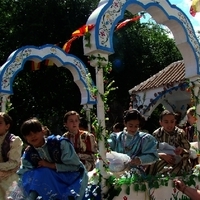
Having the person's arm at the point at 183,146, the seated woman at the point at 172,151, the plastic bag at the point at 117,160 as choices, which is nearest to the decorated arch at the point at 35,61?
the seated woman at the point at 172,151

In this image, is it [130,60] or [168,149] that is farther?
[130,60]

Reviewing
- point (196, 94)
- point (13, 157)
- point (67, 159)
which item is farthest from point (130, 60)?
point (67, 159)

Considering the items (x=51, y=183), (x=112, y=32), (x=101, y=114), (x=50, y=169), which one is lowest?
(x=51, y=183)

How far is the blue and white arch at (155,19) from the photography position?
432 centimetres

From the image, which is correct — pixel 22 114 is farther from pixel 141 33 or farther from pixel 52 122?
pixel 141 33

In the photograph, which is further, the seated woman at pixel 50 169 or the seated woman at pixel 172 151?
the seated woman at pixel 172 151

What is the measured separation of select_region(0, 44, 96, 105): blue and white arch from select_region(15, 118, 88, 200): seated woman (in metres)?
3.34

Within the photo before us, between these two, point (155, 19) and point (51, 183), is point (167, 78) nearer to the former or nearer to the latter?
point (155, 19)

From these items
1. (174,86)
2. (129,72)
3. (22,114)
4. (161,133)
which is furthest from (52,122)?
(161,133)

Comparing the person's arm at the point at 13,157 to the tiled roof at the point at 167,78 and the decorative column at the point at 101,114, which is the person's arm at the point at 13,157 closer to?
the decorative column at the point at 101,114

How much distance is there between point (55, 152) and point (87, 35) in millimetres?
1335

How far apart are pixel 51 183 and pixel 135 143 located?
1.31m

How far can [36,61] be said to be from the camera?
8219 mm

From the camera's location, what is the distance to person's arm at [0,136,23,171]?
195 inches
